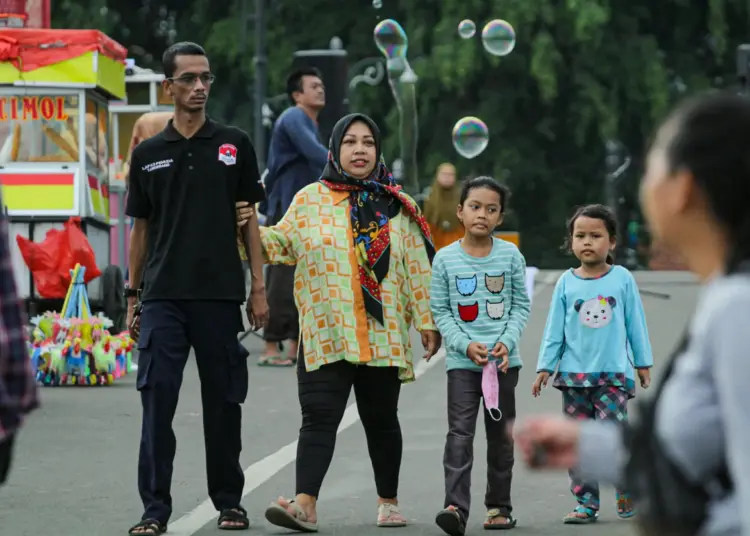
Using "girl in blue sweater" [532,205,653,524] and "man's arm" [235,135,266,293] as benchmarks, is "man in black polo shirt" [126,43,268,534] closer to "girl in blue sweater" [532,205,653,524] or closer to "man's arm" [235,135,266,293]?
"man's arm" [235,135,266,293]

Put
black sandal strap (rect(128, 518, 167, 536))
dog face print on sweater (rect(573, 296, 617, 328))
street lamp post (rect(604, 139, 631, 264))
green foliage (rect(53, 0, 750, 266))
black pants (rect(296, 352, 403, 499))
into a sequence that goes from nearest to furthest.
A: 1. black sandal strap (rect(128, 518, 167, 536))
2. black pants (rect(296, 352, 403, 499))
3. dog face print on sweater (rect(573, 296, 617, 328))
4. street lamp post (rect(604, 139, 631, 264))
5. green foliage (rect(53, 0, 750, 266))

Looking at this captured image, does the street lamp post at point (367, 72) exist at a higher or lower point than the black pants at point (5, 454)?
higher

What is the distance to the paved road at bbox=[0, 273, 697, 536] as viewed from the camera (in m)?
7.72

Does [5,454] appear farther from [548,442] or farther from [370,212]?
[370,212]

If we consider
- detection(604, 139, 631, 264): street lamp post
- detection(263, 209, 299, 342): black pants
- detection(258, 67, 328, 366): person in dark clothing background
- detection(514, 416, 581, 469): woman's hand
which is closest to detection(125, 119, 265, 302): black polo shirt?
detection(514, 416, 581, 469): woman's hand

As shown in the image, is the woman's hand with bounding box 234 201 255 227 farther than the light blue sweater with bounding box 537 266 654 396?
No

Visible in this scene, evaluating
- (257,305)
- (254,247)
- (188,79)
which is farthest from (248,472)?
(188,79)

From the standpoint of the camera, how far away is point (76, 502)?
8.24 meters

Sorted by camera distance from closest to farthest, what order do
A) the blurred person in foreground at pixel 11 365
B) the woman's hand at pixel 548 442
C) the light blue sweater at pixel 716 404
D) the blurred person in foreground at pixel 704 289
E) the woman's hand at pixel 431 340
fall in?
1. the light blue sweater at pixel 716 404
2. the blurred person in foreground at pixel 704 289
3. the woman's hand at pixel 548 442
4. the blurred person in foreground at pixel 11 365
5. the woman's hand at pixel 431 340

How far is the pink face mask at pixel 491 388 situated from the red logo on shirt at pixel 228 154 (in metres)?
1.27

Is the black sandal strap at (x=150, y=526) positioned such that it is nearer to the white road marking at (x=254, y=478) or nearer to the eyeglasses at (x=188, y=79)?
the white road marking at (x=254, y=478)

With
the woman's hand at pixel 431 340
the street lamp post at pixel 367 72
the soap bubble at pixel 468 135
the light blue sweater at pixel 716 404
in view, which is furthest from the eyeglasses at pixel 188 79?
the street lamp post at pixel 367 72

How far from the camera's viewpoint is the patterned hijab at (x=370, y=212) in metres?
7.68

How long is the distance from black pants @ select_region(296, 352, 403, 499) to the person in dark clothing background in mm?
6021
